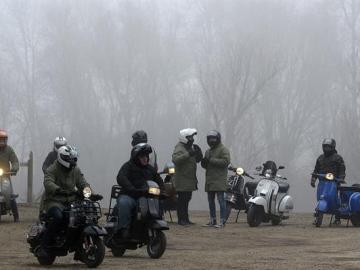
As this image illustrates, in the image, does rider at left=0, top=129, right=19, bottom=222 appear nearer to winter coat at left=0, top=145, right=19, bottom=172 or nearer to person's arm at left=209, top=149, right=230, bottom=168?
winter coat at left=0, top=145, right=19, bottom=172

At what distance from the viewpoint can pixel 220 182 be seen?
1988 cm

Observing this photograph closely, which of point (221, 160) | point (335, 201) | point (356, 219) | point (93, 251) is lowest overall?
point (93, 251)

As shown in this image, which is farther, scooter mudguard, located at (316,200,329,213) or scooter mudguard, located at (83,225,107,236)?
scooter mudguard, located at (316,200,329,213)

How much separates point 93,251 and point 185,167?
27.9 ft

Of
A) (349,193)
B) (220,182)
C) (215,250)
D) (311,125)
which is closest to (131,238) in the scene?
(215,250)

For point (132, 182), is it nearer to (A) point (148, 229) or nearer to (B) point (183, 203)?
(A) point (148, 229)

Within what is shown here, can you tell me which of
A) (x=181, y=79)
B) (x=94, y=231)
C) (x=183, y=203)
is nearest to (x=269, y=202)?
(x=183, y=203)

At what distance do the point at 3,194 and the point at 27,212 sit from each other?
4.89 meters

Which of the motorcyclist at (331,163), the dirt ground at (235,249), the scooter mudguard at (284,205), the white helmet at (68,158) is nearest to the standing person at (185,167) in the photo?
the dirt ground at (235,249)

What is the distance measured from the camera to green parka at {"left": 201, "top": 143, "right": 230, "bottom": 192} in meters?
19.8

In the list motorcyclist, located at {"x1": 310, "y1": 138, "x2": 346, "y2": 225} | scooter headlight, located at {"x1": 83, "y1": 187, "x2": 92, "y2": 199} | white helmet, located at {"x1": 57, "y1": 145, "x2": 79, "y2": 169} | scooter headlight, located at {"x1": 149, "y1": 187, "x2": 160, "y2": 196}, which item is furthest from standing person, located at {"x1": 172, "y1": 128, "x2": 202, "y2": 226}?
scooter headlight, located at {"x1": 83, "y1": 187, "x2": 92, "y2": 199}

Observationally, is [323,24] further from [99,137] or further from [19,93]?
[19,93]

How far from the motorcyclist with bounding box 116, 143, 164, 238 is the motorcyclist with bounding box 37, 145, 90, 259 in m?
0.79

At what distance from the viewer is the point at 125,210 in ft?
42.7
